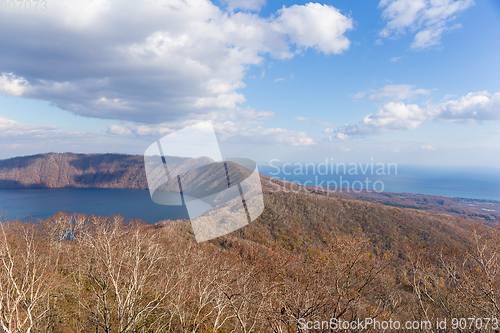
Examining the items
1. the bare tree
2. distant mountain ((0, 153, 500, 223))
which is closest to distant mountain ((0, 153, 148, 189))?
distant mountain ((0, 153, 500, 223))

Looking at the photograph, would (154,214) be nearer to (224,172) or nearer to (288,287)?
(224,172)

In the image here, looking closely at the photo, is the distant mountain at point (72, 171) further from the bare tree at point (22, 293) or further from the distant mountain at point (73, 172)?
the bare tree at point (22, 293)

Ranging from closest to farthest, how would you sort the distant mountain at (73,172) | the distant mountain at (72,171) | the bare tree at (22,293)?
the bare tree at (22,293) → the distant mountain at (73,172) → the distant mountain at (72,171)

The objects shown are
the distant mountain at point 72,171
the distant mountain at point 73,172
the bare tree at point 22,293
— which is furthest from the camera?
the distant mountain at point 72,171

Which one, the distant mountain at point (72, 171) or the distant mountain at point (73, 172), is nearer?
the distant mountain at point (73, 172)

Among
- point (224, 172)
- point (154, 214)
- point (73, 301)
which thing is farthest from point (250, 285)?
point (224, 172)

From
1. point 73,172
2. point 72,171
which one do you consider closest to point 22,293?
point 73,172

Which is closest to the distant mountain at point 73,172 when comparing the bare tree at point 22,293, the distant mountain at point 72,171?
the distant mountain at point 72,171

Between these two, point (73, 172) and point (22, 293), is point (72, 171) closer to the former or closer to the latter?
point (73, 172)

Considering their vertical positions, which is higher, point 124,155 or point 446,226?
point 124,155

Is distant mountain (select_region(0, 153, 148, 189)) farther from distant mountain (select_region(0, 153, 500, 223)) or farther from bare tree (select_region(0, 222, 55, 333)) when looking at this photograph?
bare tree (select_region(0, 222, 55, 333))

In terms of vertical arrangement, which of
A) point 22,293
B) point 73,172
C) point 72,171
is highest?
point 22,293
